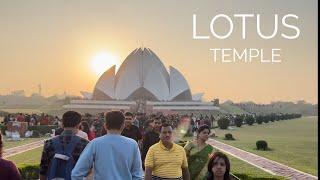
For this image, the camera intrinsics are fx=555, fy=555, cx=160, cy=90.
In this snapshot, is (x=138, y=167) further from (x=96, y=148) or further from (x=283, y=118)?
(x=283, y=118)

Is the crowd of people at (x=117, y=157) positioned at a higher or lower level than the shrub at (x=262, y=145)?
higher

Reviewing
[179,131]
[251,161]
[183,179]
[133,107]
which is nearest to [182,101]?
[133,107]

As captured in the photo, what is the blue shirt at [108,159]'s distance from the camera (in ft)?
13.2

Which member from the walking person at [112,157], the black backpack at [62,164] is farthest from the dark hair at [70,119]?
the walking person at [112,157]

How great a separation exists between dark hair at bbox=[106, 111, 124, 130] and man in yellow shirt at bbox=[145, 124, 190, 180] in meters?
0.87

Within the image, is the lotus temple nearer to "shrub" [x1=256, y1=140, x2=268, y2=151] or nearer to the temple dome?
the temple dome

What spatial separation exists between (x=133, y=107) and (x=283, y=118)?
14983 mm

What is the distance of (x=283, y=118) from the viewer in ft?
181

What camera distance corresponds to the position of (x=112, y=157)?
4074 mm

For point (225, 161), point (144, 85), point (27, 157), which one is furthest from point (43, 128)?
point (144, 85)

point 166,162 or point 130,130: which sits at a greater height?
point 130,130

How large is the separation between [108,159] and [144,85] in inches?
2350

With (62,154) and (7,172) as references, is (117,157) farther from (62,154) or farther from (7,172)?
(7,172)

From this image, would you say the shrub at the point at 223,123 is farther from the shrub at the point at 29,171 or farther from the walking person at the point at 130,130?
the walking person at the point at 130,130
